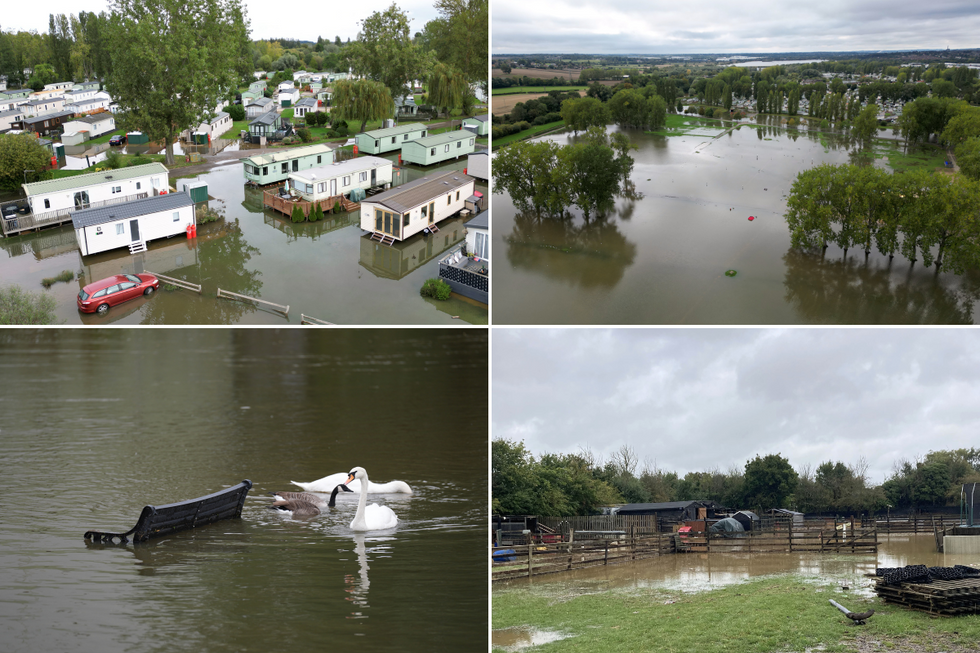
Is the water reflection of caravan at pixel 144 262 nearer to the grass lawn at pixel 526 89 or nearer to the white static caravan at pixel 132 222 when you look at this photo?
the white static caravan at pixel 132 222

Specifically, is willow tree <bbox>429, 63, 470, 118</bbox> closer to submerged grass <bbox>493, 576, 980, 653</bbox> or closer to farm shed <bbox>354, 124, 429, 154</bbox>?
farm shed <bbox>354, 124, 429, 154</bbox>

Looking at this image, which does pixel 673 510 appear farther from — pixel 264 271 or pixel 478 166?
pixel 264 271

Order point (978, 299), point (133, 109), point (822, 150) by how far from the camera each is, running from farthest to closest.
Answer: point (133, 109) → point (822, 150) → point (978, 299)

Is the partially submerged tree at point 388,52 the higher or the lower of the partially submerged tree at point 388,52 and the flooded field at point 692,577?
the higher

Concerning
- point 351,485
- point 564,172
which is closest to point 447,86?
point 564,172

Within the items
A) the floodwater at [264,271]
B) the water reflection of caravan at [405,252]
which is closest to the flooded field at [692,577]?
the floodwater at [264,271]

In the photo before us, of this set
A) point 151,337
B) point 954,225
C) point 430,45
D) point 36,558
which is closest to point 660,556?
point 954,225

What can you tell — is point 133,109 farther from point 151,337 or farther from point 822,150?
point 822,150
